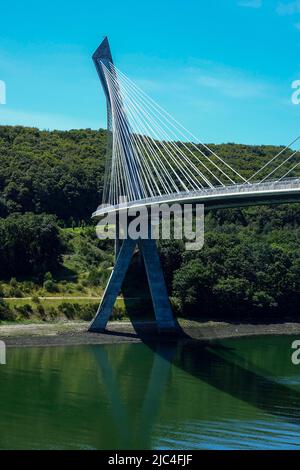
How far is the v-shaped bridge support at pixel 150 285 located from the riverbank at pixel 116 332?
85 cm

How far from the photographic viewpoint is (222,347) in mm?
35188

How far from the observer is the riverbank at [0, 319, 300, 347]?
33.9m

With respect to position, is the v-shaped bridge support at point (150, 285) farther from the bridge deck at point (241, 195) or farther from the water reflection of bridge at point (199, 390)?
the bridge deck at point (241, 195)

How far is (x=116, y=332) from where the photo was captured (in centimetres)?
3700

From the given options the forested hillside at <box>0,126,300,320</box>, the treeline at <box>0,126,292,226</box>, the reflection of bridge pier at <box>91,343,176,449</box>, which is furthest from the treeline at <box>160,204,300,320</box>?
the treeline at <box>0,126,292,226</box>

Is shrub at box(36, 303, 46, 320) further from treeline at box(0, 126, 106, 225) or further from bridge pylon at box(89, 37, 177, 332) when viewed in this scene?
treeline at box(0, 126, 106, 225)

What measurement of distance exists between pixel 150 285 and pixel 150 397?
45.6ft

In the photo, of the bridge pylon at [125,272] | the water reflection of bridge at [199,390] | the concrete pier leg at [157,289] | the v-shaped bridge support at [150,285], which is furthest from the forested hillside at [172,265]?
the water reflection of bridge at [199,390]

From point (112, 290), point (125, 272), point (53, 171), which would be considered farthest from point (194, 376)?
point (53, 171)

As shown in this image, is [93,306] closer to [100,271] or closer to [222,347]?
[100,271]

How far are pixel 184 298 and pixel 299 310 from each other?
29.5 feet

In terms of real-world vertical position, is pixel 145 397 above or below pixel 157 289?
below

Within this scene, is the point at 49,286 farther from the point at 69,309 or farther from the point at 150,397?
the point at 150,397

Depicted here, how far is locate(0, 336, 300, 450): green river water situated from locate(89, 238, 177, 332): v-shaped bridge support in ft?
9.63
